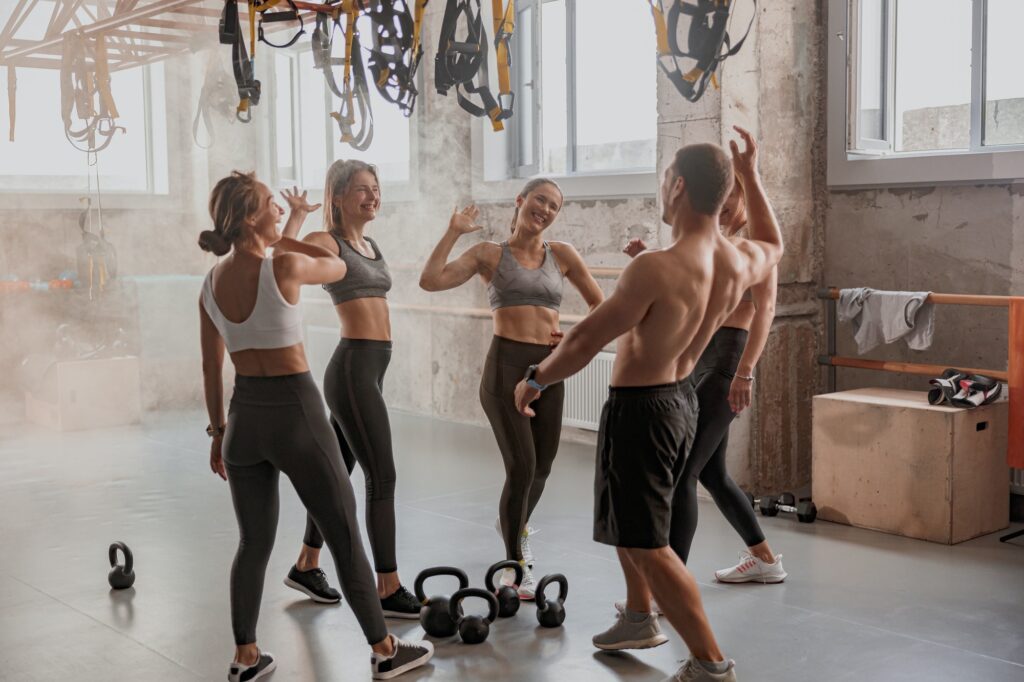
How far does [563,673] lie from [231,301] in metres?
1.46

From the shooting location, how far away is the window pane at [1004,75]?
517 cm

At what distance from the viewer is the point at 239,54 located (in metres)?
4.90

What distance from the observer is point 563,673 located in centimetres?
326

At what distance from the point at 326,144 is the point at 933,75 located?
408 cm

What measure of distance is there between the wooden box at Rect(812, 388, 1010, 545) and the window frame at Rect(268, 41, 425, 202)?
3878 mm

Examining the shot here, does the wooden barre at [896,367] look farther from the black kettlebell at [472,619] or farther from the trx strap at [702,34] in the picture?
the black kettlebell at [472,619]

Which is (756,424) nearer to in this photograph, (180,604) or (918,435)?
(918,435)

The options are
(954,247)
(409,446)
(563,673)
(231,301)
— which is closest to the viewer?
(231,301)

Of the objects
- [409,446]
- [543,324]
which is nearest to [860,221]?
[543,324]

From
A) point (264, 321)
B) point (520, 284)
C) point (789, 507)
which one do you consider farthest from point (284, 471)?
point (789, 507)

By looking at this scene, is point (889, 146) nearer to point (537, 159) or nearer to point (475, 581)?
point (537, 159)

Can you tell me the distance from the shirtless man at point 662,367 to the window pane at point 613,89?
163 inches

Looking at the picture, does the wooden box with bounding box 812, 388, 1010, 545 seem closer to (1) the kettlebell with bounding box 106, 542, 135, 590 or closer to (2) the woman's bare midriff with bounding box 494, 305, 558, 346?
(2) the woman's bare midriff with bounding box 494, 305, 558, 346

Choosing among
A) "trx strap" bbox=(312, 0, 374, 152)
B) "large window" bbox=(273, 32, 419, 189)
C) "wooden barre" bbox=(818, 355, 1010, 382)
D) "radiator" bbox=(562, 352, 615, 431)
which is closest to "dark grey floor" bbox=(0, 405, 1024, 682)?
"wooden barre" bbox=(818, 355, 1010, 382)
